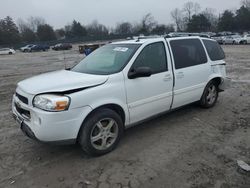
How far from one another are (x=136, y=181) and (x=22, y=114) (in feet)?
6.58

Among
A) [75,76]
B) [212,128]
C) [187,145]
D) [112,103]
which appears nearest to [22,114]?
[75,76]

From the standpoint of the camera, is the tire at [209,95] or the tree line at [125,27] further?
the tree line at [125,27]

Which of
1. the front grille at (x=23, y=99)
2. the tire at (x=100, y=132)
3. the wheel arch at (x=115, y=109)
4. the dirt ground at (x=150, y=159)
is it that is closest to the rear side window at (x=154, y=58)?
the wheel arch at (x=115, y=109)

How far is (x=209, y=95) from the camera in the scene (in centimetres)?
604

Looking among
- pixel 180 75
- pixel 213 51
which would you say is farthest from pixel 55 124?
pixel 213 51

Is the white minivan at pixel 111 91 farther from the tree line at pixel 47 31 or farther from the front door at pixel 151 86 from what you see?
the tree line at pixel 47 31

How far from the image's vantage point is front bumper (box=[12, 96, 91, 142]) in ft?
11.4

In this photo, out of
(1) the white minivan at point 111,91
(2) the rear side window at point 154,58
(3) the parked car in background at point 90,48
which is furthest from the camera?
(3) the parked car in background at point 90,48

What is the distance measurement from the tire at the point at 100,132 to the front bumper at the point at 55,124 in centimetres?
14

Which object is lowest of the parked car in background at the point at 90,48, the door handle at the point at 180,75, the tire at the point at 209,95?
the tire at the point at 209,95

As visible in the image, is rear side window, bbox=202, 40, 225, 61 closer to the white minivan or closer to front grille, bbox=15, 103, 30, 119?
the white minivan

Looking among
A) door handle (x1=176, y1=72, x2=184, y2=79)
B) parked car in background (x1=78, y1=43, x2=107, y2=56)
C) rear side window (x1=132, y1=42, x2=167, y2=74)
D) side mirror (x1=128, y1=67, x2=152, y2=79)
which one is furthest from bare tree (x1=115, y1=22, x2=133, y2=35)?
side mirror (x1=128, y1=67, x2=152, y2=79)

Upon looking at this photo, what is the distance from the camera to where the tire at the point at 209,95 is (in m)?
5.86

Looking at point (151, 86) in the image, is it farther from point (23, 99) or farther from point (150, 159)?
point (23, 99)
